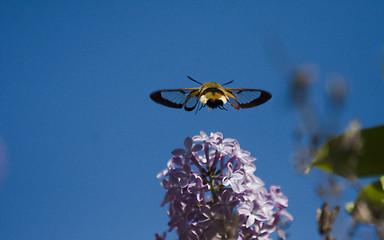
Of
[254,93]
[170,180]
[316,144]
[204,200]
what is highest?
[254,93]

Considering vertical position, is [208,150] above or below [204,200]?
above

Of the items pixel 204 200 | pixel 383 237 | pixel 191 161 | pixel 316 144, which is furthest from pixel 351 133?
pixel 191 161

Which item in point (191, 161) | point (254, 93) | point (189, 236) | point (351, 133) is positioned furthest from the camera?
point (191, 161)

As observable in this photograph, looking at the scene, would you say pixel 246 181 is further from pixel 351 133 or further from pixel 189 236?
pixel 351 133

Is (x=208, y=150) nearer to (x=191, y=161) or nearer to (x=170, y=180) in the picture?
(x=191, y=161)

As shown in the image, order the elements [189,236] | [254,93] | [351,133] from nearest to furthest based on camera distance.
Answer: [351,133] < [189,236] < [254,93]

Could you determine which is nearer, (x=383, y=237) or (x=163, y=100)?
(x=383, y=237)
